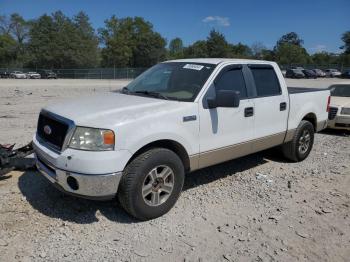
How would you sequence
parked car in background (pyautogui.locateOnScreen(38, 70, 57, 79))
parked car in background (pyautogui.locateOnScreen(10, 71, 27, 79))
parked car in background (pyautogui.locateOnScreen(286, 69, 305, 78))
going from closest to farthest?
1. parked car in background (pyautogui.locateOnScreen(10, 71, 27, 79))
2. parked car in background (pyautogui.locateOnScreen(286, 69, 305, 78))
3. parked car in background (pyautogui.locateOnScreen(38, 70, 57, 79))

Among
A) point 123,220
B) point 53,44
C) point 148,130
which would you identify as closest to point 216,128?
point 148,130

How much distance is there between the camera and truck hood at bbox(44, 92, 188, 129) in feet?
12.3

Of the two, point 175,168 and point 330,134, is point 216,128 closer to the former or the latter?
point 175,168

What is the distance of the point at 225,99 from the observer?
14.4 feet

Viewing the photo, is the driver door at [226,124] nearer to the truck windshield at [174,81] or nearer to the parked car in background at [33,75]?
the truck windshield at [174,81]

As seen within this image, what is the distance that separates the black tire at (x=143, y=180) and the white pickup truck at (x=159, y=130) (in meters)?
0.01

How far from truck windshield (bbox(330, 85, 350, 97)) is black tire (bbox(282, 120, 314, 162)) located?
190 inches

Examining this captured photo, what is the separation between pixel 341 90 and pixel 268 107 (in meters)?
6.65

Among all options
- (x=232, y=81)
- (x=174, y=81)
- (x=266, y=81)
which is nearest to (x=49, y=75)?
(x=266, y=81)

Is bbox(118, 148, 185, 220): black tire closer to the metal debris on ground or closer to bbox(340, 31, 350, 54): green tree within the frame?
the metal debris on ground

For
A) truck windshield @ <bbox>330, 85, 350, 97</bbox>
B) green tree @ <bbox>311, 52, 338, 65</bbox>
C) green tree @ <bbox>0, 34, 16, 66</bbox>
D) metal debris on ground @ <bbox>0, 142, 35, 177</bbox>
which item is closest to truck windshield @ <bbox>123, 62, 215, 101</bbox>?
metal debris on ground @ <bbox>0, 142, 35, 177</bbox>

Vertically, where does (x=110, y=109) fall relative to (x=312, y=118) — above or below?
above

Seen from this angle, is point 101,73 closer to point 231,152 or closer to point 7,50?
point 7,50

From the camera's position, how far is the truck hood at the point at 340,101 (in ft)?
Answer: 31.8
